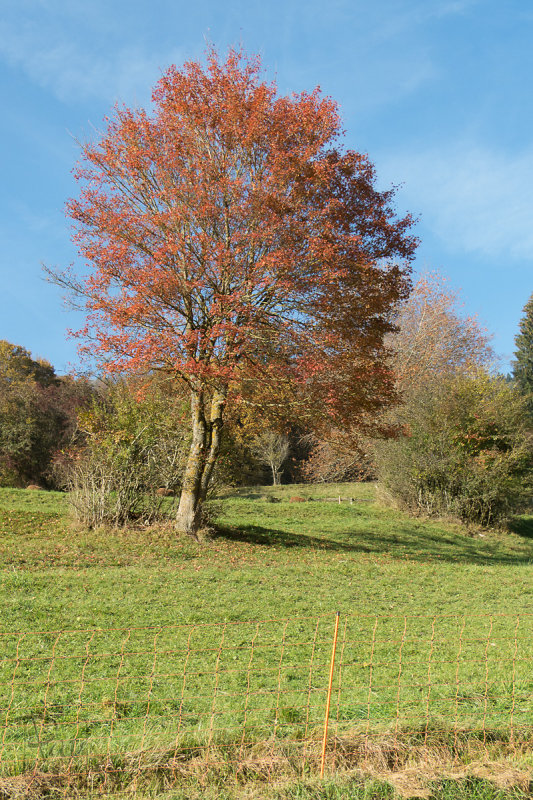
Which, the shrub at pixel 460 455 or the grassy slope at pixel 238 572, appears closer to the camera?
the grassy slope at pixel 238 572

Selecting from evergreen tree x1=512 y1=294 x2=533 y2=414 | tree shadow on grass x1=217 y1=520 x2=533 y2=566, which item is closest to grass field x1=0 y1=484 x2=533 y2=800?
tree shadow on grass x1=217 y1=520 x2=533 y2=566

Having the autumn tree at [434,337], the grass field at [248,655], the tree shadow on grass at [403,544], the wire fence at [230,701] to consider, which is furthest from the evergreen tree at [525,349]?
the wire fence at [230,701]

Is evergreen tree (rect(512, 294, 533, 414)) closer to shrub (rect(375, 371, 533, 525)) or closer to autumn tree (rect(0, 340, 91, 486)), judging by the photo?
shrub (rect(375, 371, 533, 525))

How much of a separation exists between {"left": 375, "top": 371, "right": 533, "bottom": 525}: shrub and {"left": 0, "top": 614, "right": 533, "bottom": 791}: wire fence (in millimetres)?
13812

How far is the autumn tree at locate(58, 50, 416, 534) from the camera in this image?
10.8m

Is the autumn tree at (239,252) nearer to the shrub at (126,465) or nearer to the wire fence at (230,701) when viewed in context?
the shrub at (126,465)

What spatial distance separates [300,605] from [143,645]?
253cm

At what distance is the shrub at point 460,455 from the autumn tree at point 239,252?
815 centimetres

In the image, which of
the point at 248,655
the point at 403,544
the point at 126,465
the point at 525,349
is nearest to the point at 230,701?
the point at 248,655

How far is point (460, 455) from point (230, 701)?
16780mm

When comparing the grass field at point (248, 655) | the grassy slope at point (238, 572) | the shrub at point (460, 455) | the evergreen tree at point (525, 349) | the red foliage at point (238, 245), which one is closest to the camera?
the grass field at point (248, 655)

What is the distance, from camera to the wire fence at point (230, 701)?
3317 mm

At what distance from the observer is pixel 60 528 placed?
12211 mm

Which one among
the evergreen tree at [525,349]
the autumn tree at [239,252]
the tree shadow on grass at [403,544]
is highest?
the evergreen tree at [525,349]
